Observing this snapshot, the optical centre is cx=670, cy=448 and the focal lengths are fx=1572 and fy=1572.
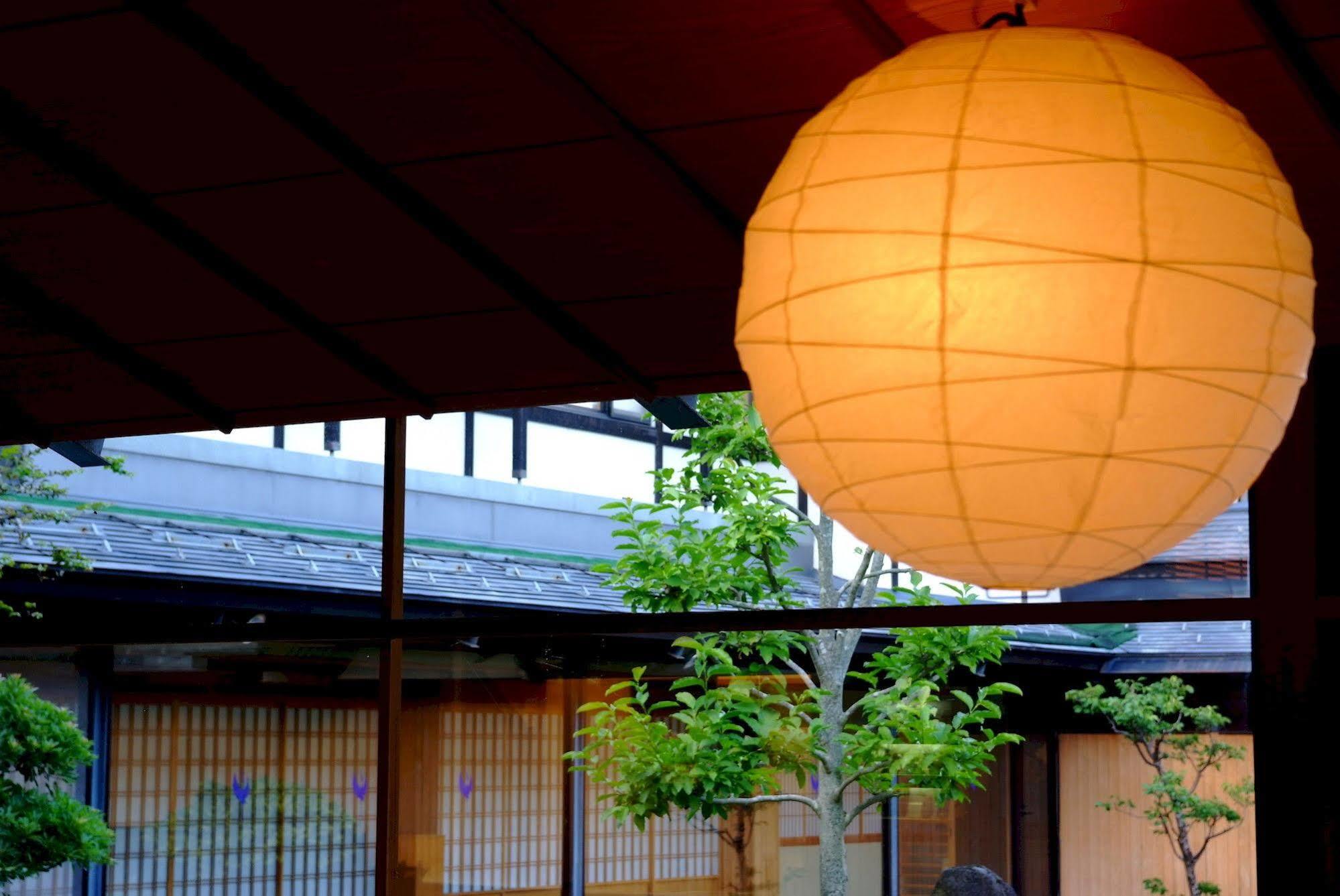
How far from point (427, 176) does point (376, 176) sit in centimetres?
9

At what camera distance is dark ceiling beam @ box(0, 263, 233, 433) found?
3.24 meters

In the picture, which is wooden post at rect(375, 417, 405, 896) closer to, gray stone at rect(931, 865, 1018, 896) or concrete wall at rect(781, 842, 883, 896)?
concrete wall at rect(781, 842, 883, 896)

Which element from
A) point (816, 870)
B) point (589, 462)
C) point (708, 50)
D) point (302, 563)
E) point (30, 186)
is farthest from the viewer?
point (302, 563)

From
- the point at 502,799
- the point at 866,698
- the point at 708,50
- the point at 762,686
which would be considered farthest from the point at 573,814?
the point at 708,50

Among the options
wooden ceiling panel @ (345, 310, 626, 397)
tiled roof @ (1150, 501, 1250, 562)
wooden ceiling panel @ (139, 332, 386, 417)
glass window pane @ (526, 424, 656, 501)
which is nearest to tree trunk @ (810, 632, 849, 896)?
glass window pane @ (526, 424, 656, 501)

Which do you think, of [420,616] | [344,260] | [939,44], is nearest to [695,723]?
[420,616]

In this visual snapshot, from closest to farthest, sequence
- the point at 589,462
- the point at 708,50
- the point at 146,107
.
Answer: the point at 708,50, the point at 146,107, the point at 589,462

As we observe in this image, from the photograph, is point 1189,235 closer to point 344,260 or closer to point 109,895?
point 344,260

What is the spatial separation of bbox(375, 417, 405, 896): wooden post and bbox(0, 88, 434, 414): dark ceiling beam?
663mm

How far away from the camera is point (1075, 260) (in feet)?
4.35

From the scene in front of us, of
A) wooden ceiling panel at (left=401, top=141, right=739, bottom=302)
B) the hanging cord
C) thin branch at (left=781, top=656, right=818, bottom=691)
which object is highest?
wooden ceiling panel at (left=401, top=141, right=739, bottom=302)

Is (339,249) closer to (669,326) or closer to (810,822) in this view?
(669,326)

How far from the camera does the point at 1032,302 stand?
1328 millimetres

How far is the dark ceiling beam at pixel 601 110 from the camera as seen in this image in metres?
2.33
